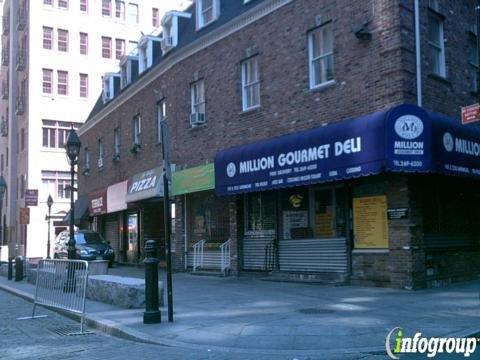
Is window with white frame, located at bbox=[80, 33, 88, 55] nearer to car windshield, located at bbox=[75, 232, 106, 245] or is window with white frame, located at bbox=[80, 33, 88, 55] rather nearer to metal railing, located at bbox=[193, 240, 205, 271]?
car windshield, located at bbox=[75, 232, 106, 245]

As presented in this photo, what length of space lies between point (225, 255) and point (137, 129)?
930 cm

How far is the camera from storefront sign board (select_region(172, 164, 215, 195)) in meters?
18.6

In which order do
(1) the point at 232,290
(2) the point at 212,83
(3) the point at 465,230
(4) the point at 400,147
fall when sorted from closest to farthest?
(4) the point at 400,147
(1) the point at 232,290
(3) the point at 465,230
(2) the point at 212,83

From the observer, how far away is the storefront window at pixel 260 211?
17091mm

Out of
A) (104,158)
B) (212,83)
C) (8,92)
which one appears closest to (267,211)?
(212,83)

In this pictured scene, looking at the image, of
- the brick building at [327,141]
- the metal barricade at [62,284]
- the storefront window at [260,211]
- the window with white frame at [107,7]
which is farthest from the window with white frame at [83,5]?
the metal barricade at [62,284]

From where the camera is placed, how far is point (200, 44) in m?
19.9

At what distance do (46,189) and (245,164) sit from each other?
1288 inches

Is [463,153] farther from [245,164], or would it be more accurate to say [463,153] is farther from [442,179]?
[245,164]

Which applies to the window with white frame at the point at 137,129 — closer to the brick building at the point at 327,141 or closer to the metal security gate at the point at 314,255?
the brick building at the point at 327,141

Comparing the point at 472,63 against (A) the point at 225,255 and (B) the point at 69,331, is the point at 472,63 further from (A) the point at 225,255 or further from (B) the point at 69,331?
(B) the point at 69,331

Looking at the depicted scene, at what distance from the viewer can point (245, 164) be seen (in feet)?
54.0

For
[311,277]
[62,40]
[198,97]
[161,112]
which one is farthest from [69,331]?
[62,40]

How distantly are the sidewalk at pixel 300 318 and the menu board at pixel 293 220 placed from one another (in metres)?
2.59
